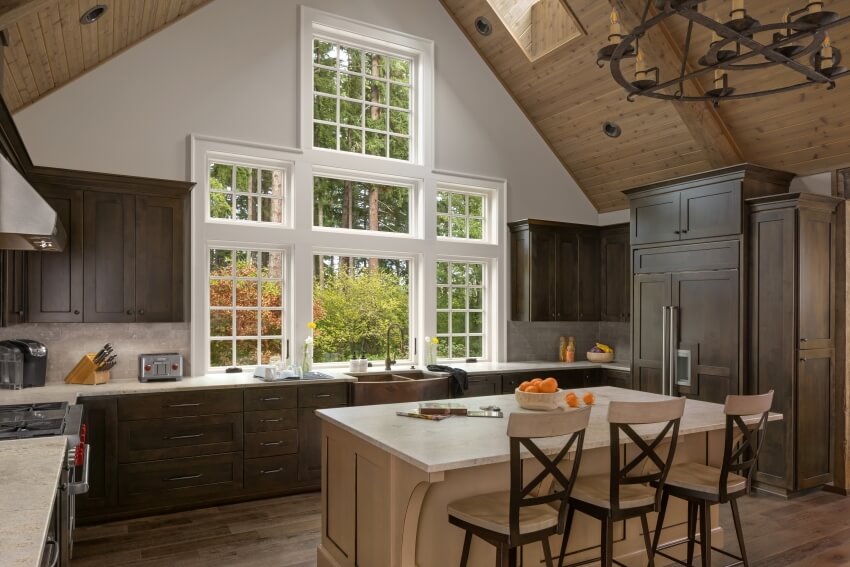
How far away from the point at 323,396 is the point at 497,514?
2.72m

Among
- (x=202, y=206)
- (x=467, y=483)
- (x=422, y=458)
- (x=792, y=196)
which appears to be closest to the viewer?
(x=422, y=458)

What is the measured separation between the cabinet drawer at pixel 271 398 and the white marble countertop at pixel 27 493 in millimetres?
1997

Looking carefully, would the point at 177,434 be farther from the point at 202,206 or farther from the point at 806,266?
the point at 806,266

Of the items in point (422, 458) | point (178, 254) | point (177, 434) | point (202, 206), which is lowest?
point (177, 434)

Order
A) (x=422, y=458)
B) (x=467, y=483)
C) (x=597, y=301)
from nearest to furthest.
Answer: (x=422, y=458) < (x=467, y=483) < (x=597, y=301)

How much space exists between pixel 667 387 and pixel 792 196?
76.2 inches

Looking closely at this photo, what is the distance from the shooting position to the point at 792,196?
4797 mm

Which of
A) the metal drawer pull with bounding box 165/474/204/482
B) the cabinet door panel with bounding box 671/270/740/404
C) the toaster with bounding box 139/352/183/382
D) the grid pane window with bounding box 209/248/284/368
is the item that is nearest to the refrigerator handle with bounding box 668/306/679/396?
the cabinet door panel with bounding box 671/270/740/404

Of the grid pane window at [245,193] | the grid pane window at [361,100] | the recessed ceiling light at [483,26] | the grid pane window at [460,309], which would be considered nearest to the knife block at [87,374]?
the grid pane window at [245,193]

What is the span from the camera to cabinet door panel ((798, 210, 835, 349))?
4.84 m

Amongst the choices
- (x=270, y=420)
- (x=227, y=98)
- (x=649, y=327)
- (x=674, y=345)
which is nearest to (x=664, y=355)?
(x=674, y=345)

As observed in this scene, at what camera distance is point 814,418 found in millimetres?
4949

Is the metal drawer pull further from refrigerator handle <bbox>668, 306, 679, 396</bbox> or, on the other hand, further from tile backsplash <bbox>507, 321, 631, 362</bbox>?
refrigerator handle <bbox>668, 306, 679, 396</bbox>

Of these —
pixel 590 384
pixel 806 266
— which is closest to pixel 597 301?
pixel 590 384
